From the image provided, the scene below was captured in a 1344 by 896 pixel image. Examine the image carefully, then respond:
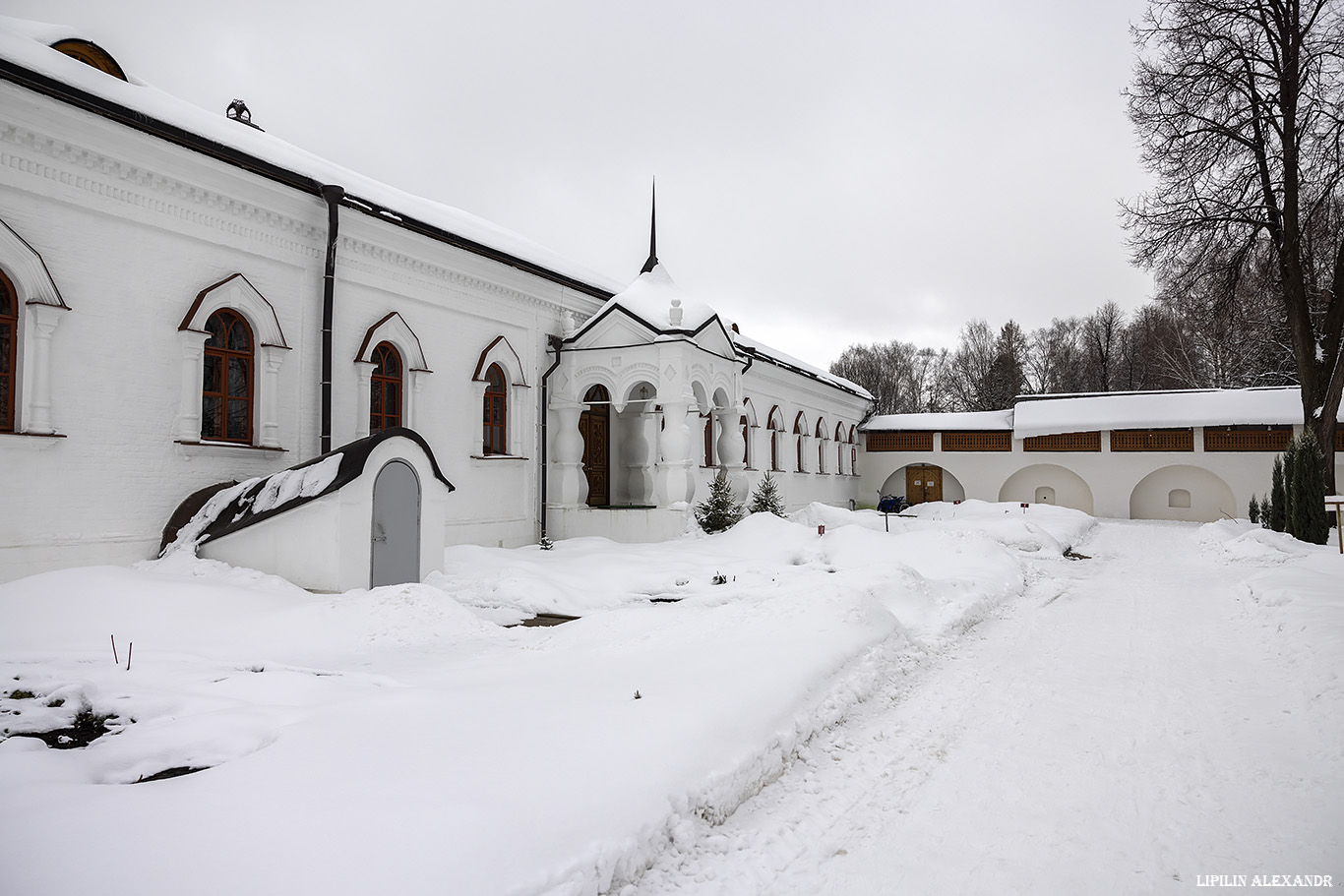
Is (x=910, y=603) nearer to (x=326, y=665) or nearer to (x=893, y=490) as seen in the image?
(x=326, y=665)

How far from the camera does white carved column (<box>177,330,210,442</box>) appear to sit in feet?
30.2

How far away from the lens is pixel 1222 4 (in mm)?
16969

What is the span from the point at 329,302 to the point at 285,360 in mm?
1050

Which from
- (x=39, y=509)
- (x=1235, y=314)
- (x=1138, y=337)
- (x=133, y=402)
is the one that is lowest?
(x=39, y=509)

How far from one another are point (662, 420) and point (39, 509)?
1109 centimetres

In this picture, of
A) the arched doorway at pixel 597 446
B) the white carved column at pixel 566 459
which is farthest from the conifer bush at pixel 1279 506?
the white carved column at pixel 566 459

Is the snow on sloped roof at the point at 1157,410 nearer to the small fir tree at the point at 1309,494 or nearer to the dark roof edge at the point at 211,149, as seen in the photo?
the small fir tree at the point at 1309,494

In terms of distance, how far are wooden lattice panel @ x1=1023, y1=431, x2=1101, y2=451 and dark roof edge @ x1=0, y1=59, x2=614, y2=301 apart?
24705mm

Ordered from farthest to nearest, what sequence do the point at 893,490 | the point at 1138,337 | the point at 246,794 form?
the point at 1138,337
the point at 893,490
the point at 246,794

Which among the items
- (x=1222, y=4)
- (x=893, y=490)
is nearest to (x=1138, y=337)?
(x=893, y=490)

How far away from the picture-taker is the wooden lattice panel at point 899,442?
33906mm

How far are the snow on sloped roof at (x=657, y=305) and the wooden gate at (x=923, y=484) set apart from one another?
2114 centimetres

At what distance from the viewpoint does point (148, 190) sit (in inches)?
352

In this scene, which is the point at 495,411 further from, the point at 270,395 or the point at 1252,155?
the point at 1252,155
